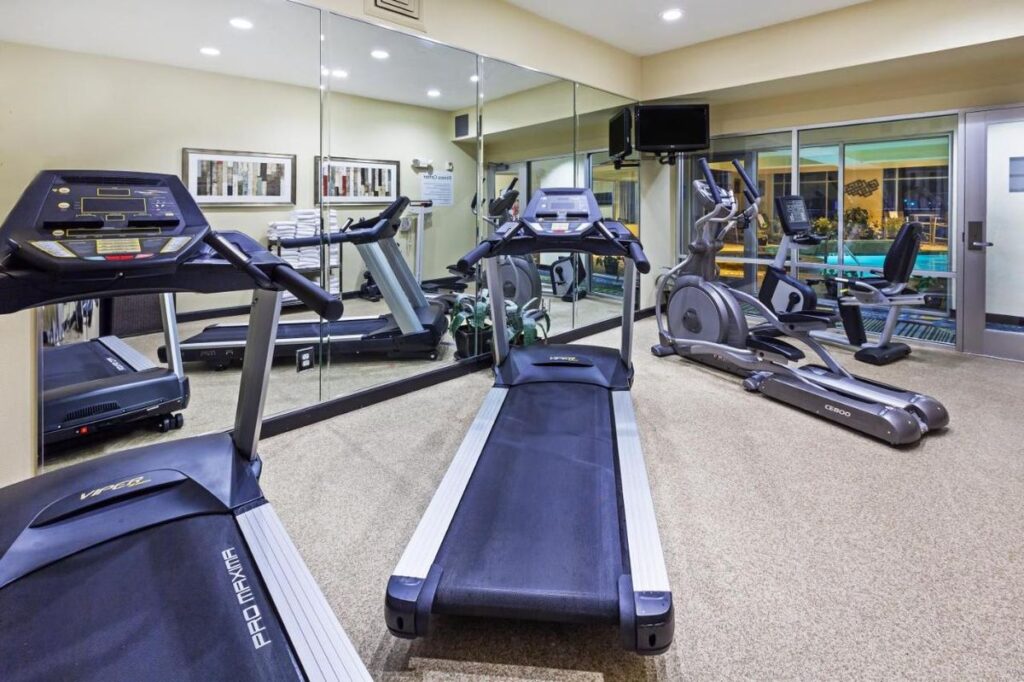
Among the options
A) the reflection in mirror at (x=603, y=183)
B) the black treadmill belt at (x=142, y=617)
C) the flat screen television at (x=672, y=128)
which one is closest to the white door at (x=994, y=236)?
the flat screen television at (x=672, y=128)

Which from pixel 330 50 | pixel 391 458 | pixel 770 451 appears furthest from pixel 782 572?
pixel 330 50

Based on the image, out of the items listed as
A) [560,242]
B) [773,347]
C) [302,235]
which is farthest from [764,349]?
[302,235]

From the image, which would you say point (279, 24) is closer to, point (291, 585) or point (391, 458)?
point (391, 458)

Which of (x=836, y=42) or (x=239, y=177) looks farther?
(x=836, y=42)

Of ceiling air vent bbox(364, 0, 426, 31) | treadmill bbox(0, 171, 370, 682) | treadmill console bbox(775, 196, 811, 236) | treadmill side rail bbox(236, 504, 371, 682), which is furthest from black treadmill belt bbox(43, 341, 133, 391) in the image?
treadmill console bbox(775, 196, 811, 236)

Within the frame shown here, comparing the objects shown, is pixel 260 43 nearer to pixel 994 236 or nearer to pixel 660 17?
pixel 660 17

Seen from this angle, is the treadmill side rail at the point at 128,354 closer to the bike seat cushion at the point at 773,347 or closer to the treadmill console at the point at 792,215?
the bike seat cushion at the point at 773,347

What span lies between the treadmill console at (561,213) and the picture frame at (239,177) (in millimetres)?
1654

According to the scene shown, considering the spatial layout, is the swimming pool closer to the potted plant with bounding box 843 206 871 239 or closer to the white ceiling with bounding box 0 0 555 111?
the potted plant with bounding box 843 206 871 239

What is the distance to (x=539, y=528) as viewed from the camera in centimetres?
178

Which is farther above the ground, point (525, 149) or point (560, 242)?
point (525, 149)

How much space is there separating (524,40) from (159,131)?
9.85ft

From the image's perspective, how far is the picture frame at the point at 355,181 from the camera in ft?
11.9

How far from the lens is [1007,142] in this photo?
181 inches
